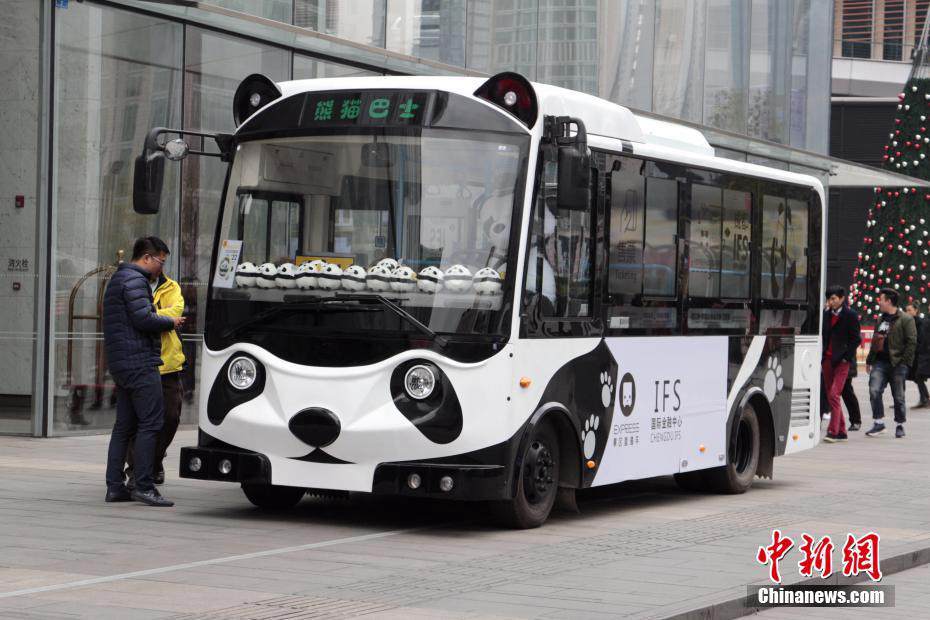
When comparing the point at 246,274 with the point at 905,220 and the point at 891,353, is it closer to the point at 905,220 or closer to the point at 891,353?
the point at 891,353

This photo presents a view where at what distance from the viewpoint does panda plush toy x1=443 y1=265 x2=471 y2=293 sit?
9547 millimetres

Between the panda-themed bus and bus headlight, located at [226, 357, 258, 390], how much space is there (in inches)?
→ 0.6

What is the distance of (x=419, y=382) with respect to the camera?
952cm

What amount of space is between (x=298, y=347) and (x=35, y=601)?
3.05m

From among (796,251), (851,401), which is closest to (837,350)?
(851,401)

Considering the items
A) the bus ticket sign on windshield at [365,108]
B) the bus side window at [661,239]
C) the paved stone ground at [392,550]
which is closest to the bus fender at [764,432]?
the paved stone ground at [392,550]

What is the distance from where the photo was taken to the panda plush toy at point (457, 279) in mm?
9547

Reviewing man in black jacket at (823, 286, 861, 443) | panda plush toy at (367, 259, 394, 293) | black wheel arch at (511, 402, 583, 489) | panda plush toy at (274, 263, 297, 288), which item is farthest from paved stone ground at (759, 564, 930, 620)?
man in black jacket at (823, 286, 861, 443)

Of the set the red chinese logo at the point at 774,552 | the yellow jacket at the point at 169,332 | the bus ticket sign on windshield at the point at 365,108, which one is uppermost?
the bus ticket sign on windshield at the point at 365,108

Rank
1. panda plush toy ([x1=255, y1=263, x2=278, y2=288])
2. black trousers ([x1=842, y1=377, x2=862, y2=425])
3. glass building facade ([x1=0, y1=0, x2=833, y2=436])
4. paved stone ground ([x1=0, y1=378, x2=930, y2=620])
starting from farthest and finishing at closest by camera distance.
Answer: black trousers ([x1=842, y1=377, x2=862, y2=425]) → glass building facade ([x1=0, y1=0, x2=833, y2=436]) → panda plush toy ([x1=255, y1=263, x2=278, y2=288]) → paved stone ground ([x1=0, y1=378, x2=930, y2=620])

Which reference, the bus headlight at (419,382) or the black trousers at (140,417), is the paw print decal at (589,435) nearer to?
the bus headlight at (419,382)

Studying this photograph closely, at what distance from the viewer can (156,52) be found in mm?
Answer: 17344

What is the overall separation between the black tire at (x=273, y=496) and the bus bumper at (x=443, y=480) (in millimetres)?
1292

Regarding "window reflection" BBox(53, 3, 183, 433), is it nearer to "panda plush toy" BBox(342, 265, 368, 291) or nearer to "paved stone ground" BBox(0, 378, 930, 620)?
"paved stone ground" BBox(0, 378, 930, 620)
